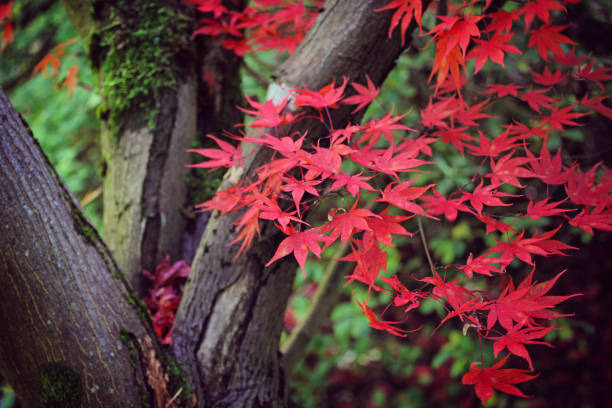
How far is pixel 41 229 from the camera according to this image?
838 millimetres

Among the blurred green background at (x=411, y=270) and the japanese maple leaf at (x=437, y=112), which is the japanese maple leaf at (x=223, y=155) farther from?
the blurred green background at (x=411, y=270)

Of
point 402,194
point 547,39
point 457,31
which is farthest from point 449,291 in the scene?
point 547,39

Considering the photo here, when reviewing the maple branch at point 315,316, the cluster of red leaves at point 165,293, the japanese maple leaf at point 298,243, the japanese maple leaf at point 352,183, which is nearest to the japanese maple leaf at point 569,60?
the japanese maple leaf at point 352,183

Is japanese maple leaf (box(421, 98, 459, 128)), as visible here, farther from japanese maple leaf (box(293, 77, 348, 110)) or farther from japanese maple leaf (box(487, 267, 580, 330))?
japanese maple leaf (box(487, 267, 580, 330))

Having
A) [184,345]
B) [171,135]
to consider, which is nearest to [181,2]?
[171,135]

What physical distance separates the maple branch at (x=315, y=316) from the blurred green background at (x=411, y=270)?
436 mm

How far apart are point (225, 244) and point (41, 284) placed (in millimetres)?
418

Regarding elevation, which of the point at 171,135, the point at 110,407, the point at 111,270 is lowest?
the point at 110,407

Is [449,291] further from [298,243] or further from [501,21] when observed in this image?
[501,21]

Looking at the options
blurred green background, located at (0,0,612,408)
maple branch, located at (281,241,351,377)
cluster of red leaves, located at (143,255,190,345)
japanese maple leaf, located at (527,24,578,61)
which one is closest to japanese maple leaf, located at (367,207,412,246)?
japanese maple leaf, located at (527,24,578,61)

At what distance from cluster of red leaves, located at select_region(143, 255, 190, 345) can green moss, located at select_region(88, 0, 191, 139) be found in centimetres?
48

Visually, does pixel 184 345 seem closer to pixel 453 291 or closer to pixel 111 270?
pixel 111 270

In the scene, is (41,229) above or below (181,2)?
below

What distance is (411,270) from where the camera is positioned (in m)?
3.22
